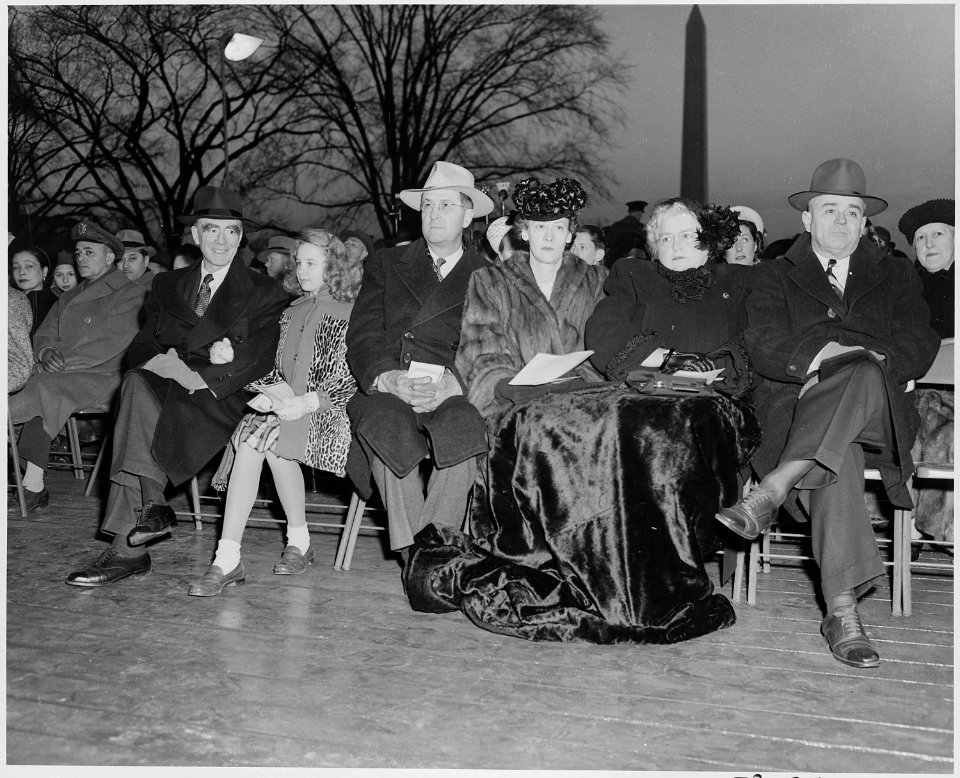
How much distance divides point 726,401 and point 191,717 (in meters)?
2.44

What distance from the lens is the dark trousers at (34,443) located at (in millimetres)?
6387

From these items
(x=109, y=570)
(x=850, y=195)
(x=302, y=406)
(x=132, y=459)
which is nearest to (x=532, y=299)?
(x=302, y=406)

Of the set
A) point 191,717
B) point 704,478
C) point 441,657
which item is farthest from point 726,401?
point 191,717

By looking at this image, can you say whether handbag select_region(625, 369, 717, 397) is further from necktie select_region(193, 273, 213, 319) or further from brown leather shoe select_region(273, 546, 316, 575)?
necktie select_region(193, 273, 213, 319)

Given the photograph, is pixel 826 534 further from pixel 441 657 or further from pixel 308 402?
pixel 308 402

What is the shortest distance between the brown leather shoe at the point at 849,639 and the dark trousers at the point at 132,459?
3129 millimetres

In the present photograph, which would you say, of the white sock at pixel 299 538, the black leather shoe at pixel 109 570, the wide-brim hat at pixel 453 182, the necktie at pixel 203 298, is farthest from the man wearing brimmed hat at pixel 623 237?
the black leather shoe at pixel 109 570

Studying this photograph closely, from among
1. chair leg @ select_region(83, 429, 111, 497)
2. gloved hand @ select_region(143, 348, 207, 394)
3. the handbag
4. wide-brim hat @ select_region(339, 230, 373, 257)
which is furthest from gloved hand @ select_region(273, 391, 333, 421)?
chair leg @ select_region(83, 429, 111, 497)

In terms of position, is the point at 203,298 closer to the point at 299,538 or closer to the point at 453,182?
the point at 299,538

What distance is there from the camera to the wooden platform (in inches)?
114

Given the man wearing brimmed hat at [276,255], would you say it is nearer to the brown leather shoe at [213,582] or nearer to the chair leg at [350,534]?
the chair leg at [350,534]

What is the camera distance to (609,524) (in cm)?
397

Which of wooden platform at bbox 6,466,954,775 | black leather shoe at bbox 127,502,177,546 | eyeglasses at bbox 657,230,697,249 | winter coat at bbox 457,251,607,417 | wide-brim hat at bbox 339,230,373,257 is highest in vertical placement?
wide-brim hat at bbox 339,230,373,257

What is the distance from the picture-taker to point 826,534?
13.0 ft
